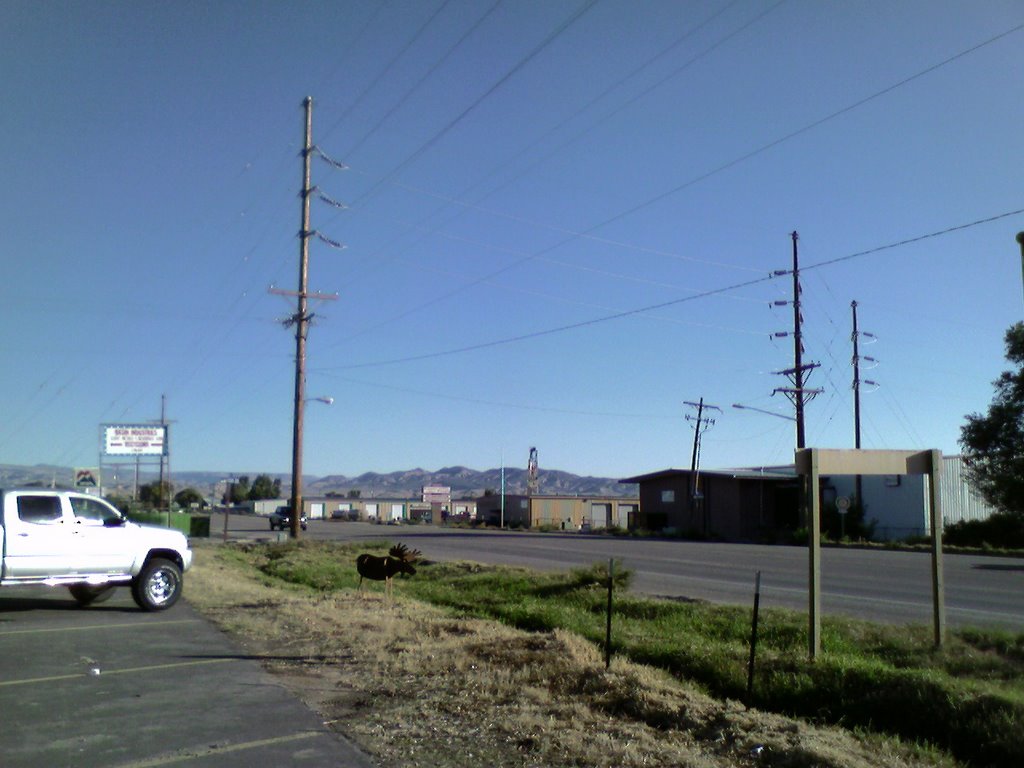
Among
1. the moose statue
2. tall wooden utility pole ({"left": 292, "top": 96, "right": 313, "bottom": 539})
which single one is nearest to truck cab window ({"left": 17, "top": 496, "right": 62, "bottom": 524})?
the moose statue

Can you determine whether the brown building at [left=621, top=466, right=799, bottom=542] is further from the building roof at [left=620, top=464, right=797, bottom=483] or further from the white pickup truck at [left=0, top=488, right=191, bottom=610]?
the white pickup truck at [left=0, top=488, right=191, bottom=610]

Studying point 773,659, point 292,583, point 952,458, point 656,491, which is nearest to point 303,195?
point 292,583

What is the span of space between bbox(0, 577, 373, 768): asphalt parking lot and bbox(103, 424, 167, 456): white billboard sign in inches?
1904

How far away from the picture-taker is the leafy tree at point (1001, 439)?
115 feet

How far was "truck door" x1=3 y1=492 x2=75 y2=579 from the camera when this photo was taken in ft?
A: 46.1

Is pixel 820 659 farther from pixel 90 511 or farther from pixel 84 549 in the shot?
pixel 90 511

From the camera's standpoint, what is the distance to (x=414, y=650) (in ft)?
35.9

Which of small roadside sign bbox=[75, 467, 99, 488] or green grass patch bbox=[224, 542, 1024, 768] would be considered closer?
green grass patch bbox=[224, 542, 1024, 768]

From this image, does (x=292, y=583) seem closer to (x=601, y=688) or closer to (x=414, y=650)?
(x=414, y=650)

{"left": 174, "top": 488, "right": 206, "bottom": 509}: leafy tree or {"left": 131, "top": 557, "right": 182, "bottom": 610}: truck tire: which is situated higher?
{"left": 131, "top": 557, "right": 182, "bottom": 610}: truck tire

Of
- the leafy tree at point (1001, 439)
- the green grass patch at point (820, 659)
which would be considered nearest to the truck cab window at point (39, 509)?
the green grass patch at point (820, 659)

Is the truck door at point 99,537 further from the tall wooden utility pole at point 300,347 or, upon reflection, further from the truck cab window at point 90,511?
the tall wooden utility pole at point 300,347

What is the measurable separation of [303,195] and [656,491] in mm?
39437

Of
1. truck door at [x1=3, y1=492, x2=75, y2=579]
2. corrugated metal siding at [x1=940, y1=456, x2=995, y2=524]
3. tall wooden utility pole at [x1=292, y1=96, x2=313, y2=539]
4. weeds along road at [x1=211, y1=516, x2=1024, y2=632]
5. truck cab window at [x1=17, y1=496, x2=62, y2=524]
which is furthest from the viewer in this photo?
corrugated metal siding at [x1=940, y1=456, x2=995, y2=524]
